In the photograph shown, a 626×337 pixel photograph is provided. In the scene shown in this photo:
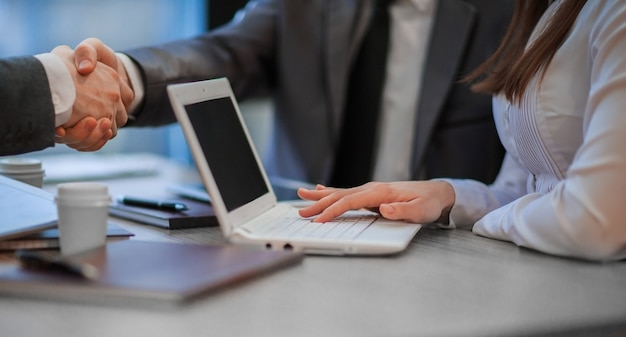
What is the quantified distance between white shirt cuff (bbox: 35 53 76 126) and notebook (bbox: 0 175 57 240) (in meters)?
0.13

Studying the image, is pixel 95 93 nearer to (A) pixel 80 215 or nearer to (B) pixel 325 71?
(A) pixel 80 215

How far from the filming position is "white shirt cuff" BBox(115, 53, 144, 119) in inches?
64.8

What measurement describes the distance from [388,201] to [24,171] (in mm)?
625

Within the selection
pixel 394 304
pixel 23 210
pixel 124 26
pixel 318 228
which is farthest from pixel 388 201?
pixel 124 26

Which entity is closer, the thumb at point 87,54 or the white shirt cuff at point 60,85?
the white shirt cuff at point 60,85

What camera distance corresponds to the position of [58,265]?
0.88 metres

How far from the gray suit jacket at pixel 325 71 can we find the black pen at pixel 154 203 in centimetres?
40

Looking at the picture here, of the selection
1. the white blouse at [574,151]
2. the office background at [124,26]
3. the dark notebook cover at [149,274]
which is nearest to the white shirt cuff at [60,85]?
the dark notebook cover at [149,274]

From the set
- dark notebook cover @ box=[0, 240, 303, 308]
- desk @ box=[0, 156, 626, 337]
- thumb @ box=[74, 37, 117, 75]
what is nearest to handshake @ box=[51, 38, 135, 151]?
thumb @ box=[74, 37, 117, 75]

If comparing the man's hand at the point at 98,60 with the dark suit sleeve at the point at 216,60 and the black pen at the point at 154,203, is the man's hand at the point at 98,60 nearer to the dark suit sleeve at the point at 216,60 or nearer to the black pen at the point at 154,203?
the dark suit sleeve at the point at 216,60

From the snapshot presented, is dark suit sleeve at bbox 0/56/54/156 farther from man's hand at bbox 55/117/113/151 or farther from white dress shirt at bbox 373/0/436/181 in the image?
white dress shirt at bbox 373/0/436/181

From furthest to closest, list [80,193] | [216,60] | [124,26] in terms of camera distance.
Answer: [124,26]
[216,60]
[80,193]

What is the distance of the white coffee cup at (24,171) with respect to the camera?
1.39 metres

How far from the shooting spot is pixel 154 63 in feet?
5.68
